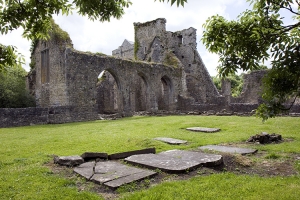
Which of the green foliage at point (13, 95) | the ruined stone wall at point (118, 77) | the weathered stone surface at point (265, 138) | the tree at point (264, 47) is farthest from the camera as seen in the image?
the green foliage at point (13, 95)

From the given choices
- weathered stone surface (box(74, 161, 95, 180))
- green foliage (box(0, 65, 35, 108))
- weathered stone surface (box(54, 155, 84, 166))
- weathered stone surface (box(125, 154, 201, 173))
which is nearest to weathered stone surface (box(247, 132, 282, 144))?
weathered stone surface (box(125, 154, 201, 173))

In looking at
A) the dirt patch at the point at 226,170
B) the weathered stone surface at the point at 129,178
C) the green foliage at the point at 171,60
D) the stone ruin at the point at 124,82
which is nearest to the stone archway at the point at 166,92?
the stone ruin at the point at 124,82

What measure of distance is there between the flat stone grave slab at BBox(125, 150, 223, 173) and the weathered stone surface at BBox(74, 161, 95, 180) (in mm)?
691

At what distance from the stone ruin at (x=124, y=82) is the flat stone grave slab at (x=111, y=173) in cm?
1114

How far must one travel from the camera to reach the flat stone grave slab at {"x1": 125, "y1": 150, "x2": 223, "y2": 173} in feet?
14.7

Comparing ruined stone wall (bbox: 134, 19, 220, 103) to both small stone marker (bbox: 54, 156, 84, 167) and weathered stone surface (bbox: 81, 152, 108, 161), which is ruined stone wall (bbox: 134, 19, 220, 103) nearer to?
weathered stone surface (bbox: 81, 152, 108, 161)

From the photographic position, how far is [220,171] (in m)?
4.56

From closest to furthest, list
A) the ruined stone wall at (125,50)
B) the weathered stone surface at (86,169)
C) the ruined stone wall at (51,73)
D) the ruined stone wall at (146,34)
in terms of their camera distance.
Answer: the weathered stone surface at (86,169) → the ruined stone wall at (51,73) → the ruined stone wall at (146,34) → the ruined stone wall at (125,50)

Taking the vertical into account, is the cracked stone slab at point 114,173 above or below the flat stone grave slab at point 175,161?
below

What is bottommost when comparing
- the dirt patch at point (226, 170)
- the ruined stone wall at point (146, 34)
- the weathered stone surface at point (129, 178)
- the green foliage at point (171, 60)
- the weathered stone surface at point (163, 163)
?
the dirt patch at point (226, 170)

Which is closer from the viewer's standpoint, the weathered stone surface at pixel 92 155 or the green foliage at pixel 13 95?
the weathered stone surface at pixel 92 155

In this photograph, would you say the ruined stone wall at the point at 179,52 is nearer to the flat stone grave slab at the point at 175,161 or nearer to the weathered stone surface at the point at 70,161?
the flat stone grave slab at the point at 175,161

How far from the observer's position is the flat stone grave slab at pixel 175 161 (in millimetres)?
4473

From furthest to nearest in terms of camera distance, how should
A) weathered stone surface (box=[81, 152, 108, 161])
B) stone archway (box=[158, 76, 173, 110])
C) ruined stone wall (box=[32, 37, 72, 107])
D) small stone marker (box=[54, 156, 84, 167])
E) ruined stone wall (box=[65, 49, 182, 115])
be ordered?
stone archway (box=[158, 76, 173, 110])
ruined stone wall (box=[32, 37, 72, 107])
ruined stone wall (box=[65, 49, 182, 115])
weathered stone surface (box=[81, 152, 108, 161])
small stone marker (box=[54, 156, 84, 167])
